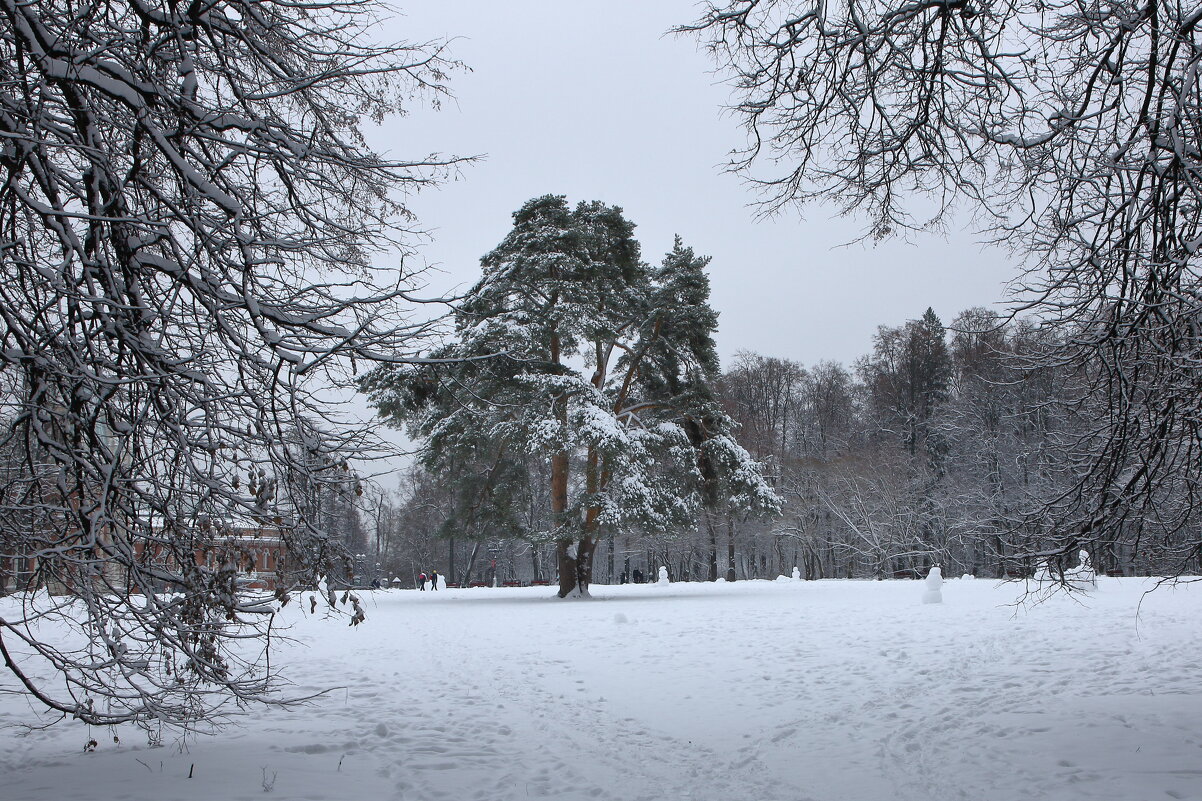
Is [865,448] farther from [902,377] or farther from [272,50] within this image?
[272,50]

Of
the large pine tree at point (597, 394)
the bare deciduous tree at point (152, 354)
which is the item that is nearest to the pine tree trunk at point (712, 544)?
the large pine tree at point (597, 394)

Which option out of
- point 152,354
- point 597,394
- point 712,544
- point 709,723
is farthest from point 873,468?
point 152,354

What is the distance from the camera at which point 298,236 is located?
201 inches

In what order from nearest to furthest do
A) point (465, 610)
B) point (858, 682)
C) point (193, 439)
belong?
point (193, 439) → point (858, 682) → point (465, 610)

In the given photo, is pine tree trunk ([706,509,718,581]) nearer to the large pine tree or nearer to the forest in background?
the forest in background

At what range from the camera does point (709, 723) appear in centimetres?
751

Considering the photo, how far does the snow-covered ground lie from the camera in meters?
5.48

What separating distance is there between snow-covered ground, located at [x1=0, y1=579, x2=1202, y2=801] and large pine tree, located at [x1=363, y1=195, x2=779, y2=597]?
766 centimetres

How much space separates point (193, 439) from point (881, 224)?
17.6 ft

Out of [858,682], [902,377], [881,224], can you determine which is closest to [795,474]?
[902,377]

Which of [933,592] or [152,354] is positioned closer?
[152,354]

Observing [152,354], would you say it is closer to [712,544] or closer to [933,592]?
[933,592]

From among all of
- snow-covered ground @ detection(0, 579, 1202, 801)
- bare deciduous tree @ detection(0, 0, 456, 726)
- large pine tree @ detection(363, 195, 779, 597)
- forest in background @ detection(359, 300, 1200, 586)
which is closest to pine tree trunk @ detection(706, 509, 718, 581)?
forest in background @ detection(359, 300, 1200, 586)

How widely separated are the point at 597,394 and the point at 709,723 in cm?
1433
